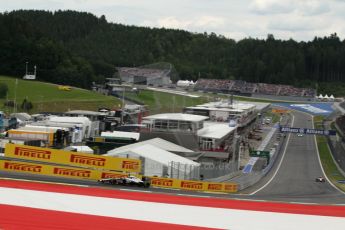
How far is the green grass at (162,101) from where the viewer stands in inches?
2784

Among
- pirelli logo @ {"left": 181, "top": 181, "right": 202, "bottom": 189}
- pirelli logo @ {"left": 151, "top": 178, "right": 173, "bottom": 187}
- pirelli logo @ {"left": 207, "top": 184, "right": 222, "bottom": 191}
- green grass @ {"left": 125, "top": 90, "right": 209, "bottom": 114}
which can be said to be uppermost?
green grass @ {"left": 125, "top": 90, "right": 209, "bottom": 114}

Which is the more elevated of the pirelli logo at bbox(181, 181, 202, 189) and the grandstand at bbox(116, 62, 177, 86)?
the grandstand at bbox(116, 62, 177, 86)

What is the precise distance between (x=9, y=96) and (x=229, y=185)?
62.4m

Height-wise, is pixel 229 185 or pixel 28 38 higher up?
pixel 28 38

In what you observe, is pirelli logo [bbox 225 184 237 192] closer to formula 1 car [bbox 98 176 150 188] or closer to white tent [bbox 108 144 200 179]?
white tent [bbox 108 144 200 179]

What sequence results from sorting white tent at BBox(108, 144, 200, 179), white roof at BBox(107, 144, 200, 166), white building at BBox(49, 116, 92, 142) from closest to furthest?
white tent at BBox(108, 144, 200, 179) → white roof at BBox(107, 144, 200, 166) → white building at BBox(49, 116, 92, 142)

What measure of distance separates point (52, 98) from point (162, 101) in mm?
26706

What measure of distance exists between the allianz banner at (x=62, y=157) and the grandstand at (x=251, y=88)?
5847 inches

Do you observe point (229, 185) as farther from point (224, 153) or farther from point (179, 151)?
point (224, 153)

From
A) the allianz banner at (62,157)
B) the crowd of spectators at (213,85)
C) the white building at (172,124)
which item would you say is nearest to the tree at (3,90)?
the white building at (172,124)

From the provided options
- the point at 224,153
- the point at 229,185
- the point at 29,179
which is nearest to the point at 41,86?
the point at 224,153

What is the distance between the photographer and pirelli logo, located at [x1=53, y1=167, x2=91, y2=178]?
29.5m

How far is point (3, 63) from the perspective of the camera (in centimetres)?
11619

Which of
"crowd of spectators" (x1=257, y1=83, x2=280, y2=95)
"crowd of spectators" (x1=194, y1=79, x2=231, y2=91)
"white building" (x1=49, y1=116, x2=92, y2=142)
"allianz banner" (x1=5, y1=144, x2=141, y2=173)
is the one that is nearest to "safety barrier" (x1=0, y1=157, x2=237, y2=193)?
"allianz banner" (x1=5, y1=144, x2=141, y2=173)
